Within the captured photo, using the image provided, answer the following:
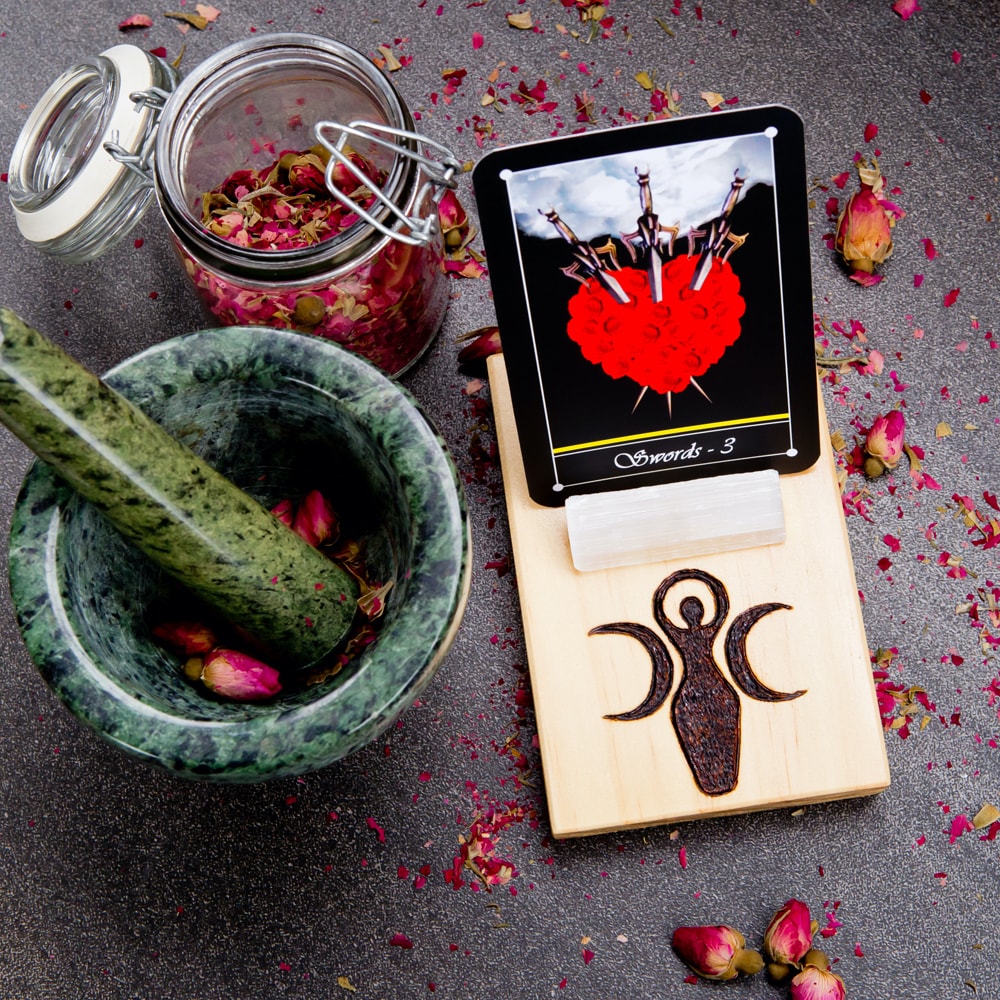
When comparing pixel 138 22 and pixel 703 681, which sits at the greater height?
pixel 138 22

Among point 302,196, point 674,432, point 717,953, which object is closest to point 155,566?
point 302,196

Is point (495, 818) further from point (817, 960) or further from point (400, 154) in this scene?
point (400, 154)

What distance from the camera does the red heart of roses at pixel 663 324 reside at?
0.65 meters

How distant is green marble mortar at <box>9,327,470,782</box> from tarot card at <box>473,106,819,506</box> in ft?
0.47

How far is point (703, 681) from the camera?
72 centimetres

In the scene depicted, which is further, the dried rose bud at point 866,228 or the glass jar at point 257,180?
the dried rose bud at point 866,228

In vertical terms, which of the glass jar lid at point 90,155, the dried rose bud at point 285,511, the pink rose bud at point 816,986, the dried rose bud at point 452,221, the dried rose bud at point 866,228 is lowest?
the pink rose bud at point 816,986

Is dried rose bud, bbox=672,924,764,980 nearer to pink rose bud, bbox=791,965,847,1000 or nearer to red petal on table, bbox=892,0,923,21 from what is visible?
pink rose bud, bbox=791,965,847,1000

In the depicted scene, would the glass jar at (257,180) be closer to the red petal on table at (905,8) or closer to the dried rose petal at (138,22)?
the dried rose petal at (138,22)

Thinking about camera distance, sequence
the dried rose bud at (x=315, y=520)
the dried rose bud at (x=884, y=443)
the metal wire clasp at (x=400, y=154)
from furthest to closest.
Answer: the dried rose bud at (x=884, y=443)
the dried rose bud at (x=315, y=520)
the metal wire clasp at (x=400, y=154)

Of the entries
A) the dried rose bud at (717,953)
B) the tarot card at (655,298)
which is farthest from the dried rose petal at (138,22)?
the dried rose bud at (717,953)

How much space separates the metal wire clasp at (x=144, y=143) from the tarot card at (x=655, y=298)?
0.70 feet

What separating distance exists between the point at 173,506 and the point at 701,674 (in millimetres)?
397

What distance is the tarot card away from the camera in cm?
60
